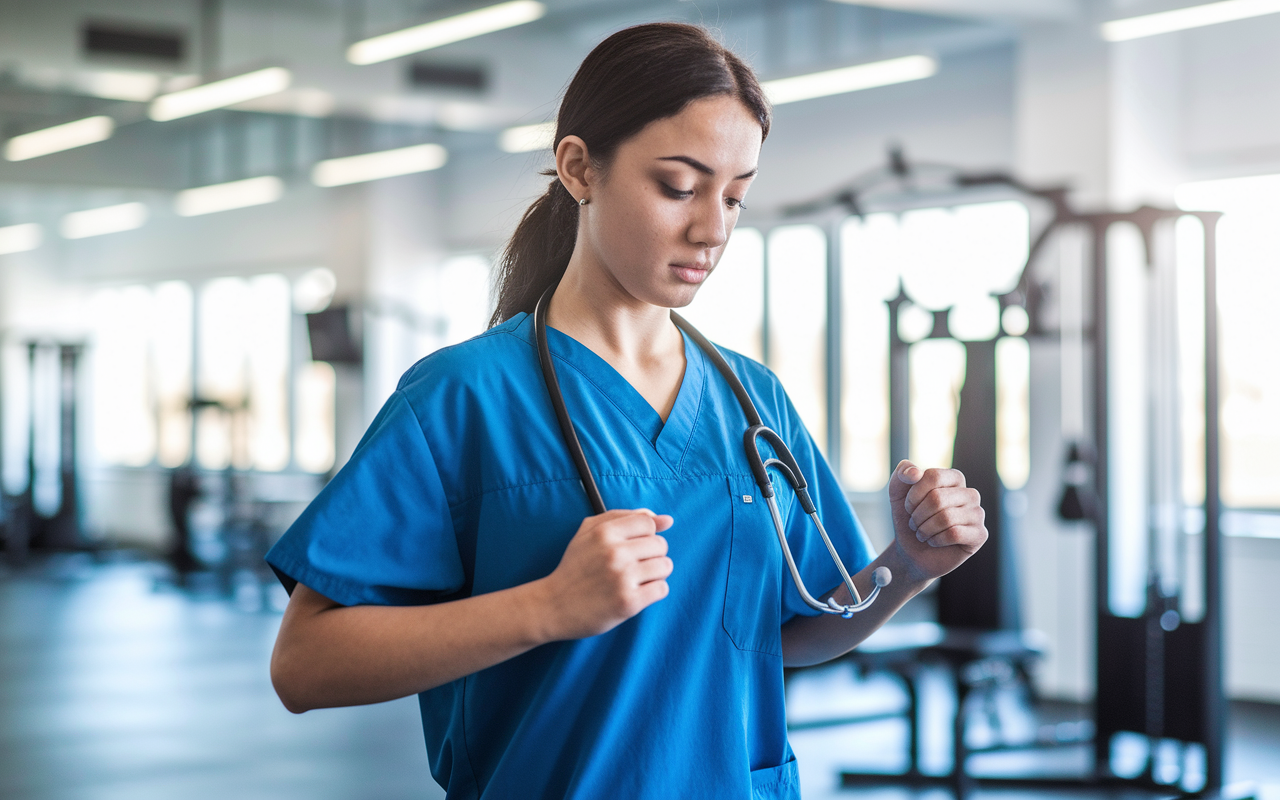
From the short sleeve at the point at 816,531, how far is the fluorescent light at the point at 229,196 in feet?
24.8

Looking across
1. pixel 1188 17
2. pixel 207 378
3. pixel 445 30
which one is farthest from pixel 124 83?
pixel 207 378

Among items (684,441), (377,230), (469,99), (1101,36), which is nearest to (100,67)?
(469,99)

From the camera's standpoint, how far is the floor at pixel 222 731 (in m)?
3.85

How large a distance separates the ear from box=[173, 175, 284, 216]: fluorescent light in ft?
24.9

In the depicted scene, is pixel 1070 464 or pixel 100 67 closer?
pixel 1070 464

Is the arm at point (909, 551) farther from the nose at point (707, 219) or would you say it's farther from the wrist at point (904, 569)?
the nose at point (707, 219)

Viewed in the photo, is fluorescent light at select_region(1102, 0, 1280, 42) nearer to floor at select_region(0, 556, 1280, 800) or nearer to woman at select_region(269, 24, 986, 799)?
floor at select_region(0, 556, 1280, 800)

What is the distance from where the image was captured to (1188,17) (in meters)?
4.26

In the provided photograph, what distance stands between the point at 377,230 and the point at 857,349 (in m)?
3.93

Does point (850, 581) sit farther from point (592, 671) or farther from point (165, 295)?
point (165, 295)

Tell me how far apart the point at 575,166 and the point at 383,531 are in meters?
0.36

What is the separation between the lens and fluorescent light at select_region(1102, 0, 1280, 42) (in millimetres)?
4113

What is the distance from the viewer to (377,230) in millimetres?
9008

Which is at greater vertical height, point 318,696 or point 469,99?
point 469,99
